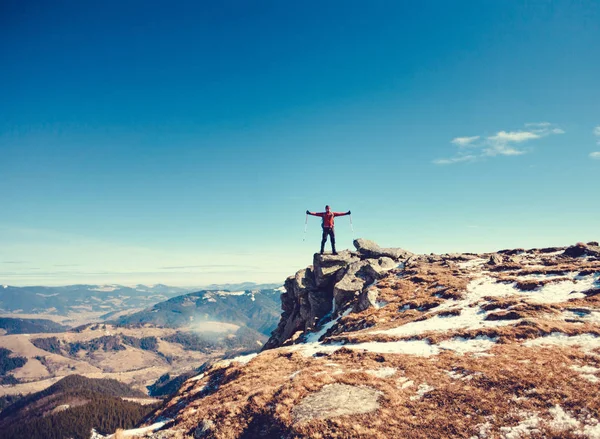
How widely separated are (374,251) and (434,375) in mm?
41850

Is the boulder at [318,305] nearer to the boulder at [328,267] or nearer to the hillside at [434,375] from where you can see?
the boulder at [328,267]

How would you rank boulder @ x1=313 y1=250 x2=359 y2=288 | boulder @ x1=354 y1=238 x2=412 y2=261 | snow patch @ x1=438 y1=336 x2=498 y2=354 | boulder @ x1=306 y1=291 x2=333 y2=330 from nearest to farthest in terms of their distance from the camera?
snow patch @ x1=438 y1=336 x2=498 y2=354 < boulder @ x1=306 y1=291 x2=333 y2=330 < boulder @ x1=313 y1=250 x2=359 y2=288 < boulder @ x1=354 y1=238 x2=412 y2=261

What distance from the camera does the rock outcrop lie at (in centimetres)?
4383

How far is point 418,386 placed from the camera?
15.5m

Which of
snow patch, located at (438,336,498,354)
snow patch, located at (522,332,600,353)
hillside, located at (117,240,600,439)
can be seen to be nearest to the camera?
hillside, located at (117,240,600,439)

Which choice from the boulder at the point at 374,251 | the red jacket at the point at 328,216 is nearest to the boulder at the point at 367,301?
the red jacket at the point at 328,216

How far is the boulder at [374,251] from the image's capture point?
57.3 metres

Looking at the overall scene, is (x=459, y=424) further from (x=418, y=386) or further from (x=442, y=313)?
(x=442, y=313)

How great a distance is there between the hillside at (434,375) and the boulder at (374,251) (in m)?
21.3

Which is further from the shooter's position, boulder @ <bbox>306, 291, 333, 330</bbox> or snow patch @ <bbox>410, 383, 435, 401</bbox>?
boulder @ <bbox>306, 291, 333, 330</bbox>

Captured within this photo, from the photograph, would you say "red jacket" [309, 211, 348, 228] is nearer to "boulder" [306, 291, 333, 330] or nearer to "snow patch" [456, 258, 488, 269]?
"boulder" [306, 291, 333, 330]

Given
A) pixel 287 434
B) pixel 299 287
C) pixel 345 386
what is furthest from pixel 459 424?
pixel 299 287

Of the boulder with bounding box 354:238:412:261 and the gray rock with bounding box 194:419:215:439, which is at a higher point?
the boulder with bounding box 354:238:412:261

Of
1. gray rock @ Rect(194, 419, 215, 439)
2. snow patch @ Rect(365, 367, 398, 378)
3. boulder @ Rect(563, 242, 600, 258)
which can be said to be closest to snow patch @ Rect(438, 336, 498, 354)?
snow patch @ Rect(365, 367, 398, 378)
